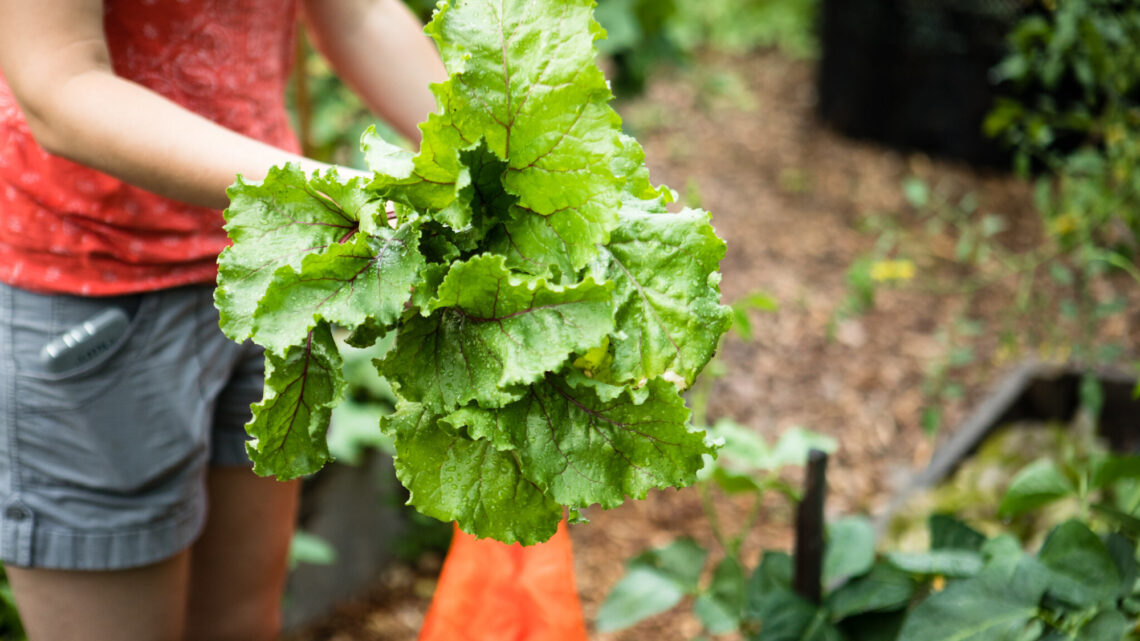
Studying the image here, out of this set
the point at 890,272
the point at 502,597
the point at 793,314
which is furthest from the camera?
the point at 793,314

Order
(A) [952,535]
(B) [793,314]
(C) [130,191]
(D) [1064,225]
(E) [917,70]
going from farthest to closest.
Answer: (E) [917,70] → (B) [793,314] → (D) [1064,225] → (A) [952,535] → (C) [130,191]

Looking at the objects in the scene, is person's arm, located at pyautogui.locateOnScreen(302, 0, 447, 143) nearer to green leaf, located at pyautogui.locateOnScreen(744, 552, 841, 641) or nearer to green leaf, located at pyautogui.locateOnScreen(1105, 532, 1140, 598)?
green leaf, located at pyautogui.locateOnScreen(744, 552, 841, 641)

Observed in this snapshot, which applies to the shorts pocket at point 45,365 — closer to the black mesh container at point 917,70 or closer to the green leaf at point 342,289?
the green leaf at point 342,289

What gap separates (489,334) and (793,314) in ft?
11.8

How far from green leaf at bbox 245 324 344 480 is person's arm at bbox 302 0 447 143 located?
1.95ft

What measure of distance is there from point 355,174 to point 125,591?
70 cm

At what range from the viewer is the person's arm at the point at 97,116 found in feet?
3.33

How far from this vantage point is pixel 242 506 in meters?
1.49

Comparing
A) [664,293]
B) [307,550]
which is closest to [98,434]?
[664,293]

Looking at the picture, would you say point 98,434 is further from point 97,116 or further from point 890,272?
point 890,272

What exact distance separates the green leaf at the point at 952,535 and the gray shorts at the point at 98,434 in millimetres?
1344

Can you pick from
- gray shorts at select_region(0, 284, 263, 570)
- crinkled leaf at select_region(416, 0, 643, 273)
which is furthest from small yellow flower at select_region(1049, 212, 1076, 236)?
gray shorts at select_region(0, 284, 263, 570)

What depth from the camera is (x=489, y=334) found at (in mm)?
891

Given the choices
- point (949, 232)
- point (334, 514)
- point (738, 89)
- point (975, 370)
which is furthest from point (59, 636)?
point (738, 89)
